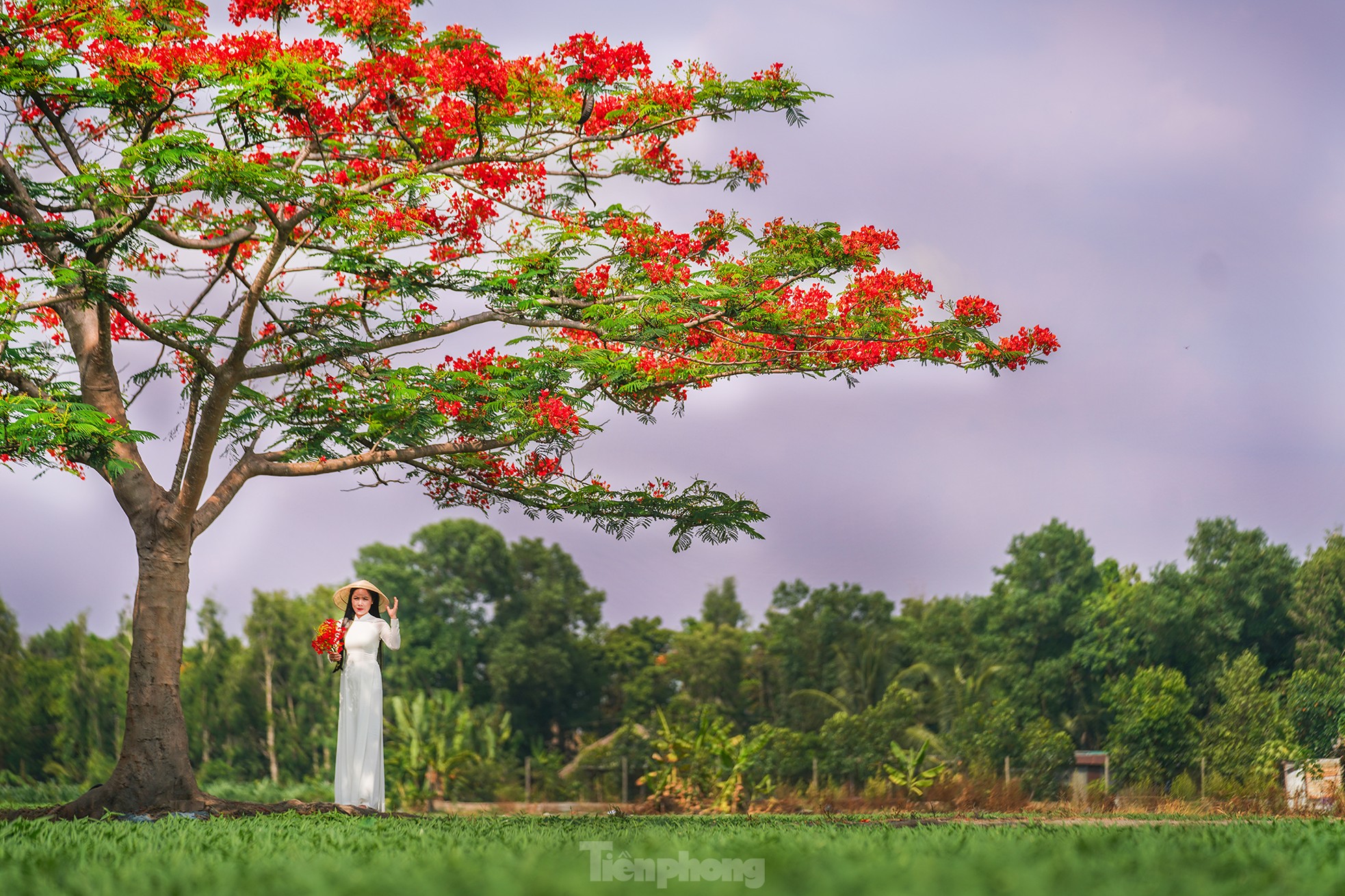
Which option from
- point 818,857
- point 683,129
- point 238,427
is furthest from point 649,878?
point 238,427

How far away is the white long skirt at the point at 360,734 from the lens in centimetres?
1038

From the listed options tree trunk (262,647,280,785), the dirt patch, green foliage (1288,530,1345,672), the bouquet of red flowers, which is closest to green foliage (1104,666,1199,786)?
green foliage (1288,530,1345,672)

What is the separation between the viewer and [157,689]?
11047 millimetres

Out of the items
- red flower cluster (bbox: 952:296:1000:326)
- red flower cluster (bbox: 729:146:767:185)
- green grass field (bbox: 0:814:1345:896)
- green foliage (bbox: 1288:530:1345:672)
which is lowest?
green grass field (bbox: 0:814:1345:896)

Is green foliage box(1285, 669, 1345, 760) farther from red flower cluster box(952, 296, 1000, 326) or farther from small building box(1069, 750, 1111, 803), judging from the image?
Result: red flower cluster box(952, 296, 1000, 326)

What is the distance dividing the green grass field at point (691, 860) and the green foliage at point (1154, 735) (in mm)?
21242

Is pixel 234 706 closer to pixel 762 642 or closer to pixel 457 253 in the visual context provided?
pixel 762 642

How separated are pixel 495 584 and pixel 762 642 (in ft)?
33.2

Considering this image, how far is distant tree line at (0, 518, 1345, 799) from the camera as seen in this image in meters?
25.3

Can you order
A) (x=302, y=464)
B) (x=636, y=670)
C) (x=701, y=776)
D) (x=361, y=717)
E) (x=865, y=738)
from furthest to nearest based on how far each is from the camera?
(x=636, y=670) → (x=865, y=738) → (x=701, y=776) → (x=302, y=464) → (x=361, y=717)

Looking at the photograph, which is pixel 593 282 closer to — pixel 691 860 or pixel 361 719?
pixel 361 719

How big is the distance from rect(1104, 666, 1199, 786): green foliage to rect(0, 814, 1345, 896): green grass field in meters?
21.2

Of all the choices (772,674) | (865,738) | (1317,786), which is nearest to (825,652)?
(772,674)

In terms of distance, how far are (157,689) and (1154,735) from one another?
23149mm
